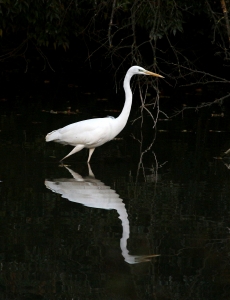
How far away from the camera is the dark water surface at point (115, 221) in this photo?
5035 mm

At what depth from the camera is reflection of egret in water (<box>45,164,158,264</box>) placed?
6892 millimetres

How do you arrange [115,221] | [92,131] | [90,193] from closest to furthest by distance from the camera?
[115,221]
[90,193]
[92,131]

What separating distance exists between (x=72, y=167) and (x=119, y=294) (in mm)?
4028

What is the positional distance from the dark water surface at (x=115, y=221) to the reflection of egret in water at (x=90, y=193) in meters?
0.01

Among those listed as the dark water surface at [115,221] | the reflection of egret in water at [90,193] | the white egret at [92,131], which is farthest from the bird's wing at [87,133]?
the reflection of egret in water at [90,193]

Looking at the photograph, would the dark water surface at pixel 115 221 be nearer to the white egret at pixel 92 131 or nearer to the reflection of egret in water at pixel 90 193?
the reflection of egret in water at pixel 90 193

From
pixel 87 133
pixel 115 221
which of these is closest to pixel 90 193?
pixel 115 221

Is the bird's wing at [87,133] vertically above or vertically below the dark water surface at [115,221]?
above

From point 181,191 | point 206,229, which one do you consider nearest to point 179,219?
point 206,229

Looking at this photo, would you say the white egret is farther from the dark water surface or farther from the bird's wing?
the dark water surface

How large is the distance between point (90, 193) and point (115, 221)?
1068 millimetres

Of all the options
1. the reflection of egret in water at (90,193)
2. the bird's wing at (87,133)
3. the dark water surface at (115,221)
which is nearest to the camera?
the dark water surface at (115,221)

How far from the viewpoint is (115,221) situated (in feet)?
21.2

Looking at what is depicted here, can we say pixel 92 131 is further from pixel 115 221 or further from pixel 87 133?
pixel 115 221
